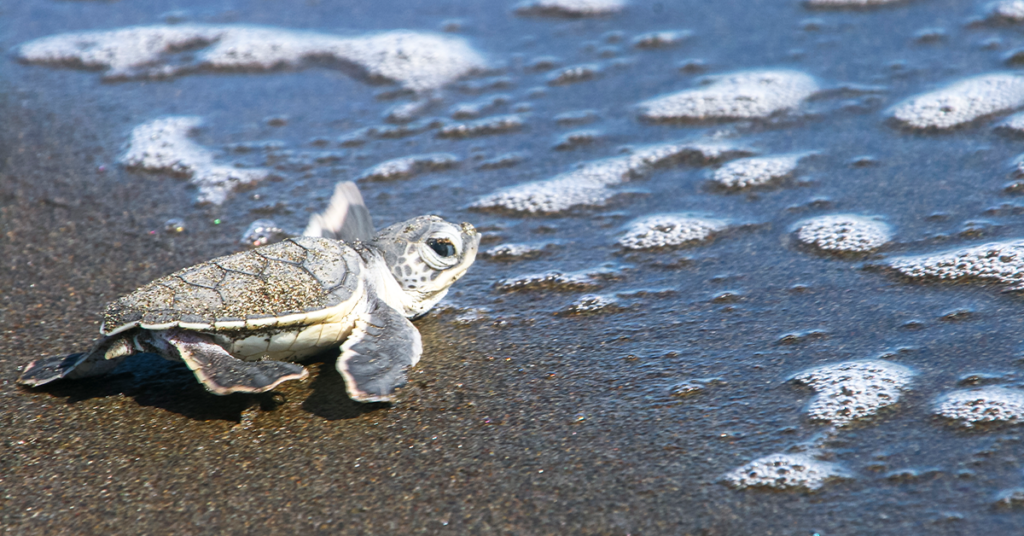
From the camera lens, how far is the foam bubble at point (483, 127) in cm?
431

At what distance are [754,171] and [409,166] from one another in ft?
5.29

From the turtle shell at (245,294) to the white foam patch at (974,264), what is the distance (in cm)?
193

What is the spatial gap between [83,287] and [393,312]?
1.24m

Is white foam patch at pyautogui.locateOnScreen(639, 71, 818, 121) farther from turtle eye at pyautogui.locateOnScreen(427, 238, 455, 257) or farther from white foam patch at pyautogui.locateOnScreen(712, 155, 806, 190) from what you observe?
turtle eye at pyautogui.locateOnScreen(427, 238, 455, 257)

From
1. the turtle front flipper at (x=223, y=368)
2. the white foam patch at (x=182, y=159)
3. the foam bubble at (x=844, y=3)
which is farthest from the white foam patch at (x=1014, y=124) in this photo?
the white foam patch at (x=182, y=159)

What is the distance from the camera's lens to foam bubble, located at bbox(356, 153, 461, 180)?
3.95 meters

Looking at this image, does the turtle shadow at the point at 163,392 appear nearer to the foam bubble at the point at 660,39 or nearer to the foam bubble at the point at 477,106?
the foam bubble at the point at 477,106

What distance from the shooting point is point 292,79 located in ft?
16.4

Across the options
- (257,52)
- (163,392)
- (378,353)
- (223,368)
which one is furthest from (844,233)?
(257,52)

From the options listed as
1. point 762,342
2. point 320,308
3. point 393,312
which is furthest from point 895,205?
point 320,308

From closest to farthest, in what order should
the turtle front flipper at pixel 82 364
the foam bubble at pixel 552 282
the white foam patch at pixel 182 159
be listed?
the turtle front flipper at pixel 82 364, the foam bubble at pixel 552 282, the white foam patch at pixel 182 159

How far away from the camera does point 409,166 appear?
4008mm

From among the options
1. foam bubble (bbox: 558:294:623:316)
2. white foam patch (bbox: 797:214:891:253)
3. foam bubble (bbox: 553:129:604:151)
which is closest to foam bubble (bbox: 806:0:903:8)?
foam bubble (bbox: 553:129:604:151)

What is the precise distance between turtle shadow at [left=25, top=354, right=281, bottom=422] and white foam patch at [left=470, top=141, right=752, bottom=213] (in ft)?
4.93
